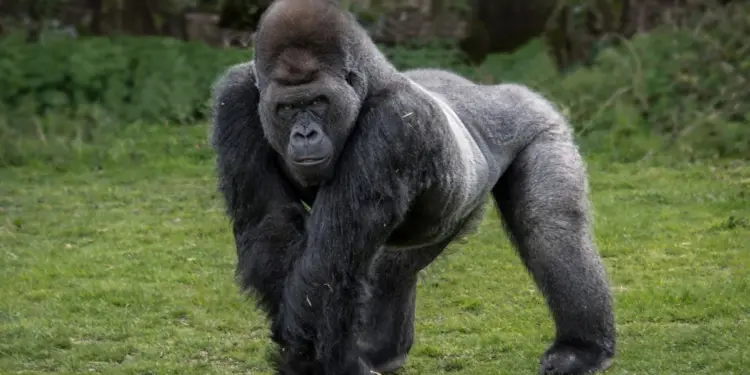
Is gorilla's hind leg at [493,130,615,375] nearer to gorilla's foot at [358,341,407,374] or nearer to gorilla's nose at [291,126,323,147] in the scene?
gorilla's foot at [358,341,407,374]

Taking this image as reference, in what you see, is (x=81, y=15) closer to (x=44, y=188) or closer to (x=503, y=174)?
(x=44, y=188)

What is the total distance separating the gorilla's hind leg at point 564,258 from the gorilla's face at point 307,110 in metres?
1.09

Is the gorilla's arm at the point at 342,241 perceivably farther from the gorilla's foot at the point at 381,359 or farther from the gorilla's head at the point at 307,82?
the gorilla's foot at the point at 381,359

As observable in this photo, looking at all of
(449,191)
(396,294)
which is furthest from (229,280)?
(449,191)

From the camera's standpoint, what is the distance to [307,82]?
3.72 metres

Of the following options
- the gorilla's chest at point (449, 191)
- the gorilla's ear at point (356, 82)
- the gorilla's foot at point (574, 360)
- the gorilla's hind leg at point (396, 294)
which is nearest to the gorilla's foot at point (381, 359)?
the gorilla's hind leg at point (396, 294)

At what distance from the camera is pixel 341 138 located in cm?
383

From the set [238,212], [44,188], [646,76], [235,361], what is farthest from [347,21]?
[646,76]

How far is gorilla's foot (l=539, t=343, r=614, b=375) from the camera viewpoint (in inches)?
176

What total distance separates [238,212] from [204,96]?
550 cm

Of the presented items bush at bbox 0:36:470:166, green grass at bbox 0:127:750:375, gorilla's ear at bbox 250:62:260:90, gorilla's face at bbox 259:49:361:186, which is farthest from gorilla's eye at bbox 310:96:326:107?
bush at bbox 0:36:470:166

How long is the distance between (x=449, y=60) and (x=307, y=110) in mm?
6394

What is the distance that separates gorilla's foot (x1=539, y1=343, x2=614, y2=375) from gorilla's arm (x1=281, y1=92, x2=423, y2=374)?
0.96 m

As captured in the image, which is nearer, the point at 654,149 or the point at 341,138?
the point at 341,138
